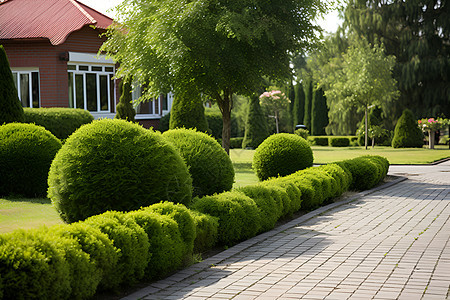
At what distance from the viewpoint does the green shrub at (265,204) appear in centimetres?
823

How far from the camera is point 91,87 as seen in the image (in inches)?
1000

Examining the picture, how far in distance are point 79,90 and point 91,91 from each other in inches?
29.4

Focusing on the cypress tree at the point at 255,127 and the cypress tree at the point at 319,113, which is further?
the cypress tree at the point at 319,113

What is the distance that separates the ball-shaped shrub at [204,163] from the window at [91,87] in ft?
Answer: 52.9

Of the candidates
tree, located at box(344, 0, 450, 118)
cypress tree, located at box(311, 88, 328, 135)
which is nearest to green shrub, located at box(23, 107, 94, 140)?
tree, located at box(344, 0, 450, 118)

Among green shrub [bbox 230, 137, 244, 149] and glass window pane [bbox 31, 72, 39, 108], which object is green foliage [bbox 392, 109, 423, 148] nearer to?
green shrub [bbox 230, 137, 244, 149]

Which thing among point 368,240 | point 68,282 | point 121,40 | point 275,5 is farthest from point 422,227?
point 121,40

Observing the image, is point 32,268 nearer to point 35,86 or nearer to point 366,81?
point 35,86

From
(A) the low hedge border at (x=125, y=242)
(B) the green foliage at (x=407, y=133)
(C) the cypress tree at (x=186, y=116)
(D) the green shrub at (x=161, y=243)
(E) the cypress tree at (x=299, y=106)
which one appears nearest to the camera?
(A) the low hedge border at (x=125, y=242)

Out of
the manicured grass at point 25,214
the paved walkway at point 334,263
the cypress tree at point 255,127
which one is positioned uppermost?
the cypress tree at point 255,127

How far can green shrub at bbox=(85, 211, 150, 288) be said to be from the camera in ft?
17.0

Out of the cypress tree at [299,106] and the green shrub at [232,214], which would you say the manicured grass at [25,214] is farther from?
the cypress tree at [299,106]

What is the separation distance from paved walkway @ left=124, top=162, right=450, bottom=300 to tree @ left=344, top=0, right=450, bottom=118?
3162 centimetres

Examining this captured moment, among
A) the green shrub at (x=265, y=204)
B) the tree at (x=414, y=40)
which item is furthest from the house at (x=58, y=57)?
the tree at (x=414, y=40)
